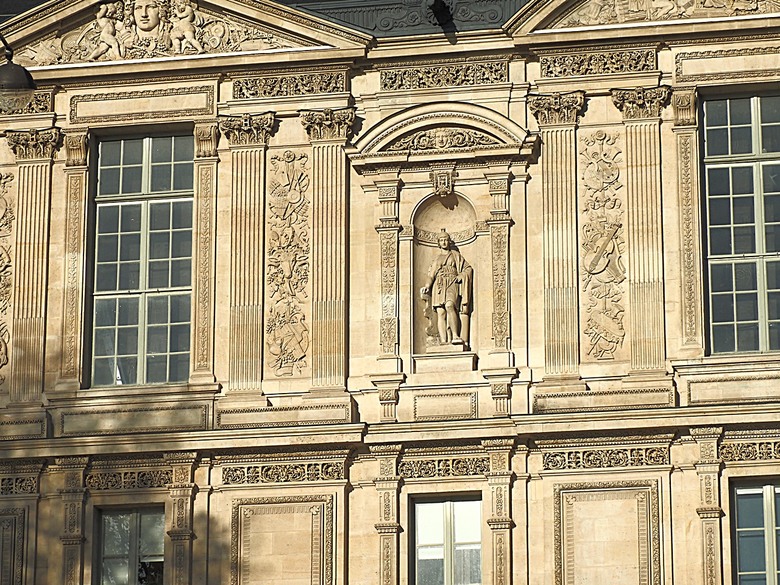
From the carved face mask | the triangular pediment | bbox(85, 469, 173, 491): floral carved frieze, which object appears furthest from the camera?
the carved face mask

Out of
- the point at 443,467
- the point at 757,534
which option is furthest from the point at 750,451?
the point at 443,467

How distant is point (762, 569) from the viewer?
2831 cm

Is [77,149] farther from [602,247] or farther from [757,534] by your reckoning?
[757,534]

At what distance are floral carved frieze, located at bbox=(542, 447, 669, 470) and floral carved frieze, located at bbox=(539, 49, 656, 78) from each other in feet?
15.9

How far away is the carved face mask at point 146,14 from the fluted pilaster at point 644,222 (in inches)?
237

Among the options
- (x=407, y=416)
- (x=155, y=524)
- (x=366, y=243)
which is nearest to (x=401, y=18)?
(x=366, y=243)

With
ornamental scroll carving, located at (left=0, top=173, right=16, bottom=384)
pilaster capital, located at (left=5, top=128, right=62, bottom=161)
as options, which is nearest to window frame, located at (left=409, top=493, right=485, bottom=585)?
ornamental scroll carving, located at (left=0, top=173, right=16, bottom=384)

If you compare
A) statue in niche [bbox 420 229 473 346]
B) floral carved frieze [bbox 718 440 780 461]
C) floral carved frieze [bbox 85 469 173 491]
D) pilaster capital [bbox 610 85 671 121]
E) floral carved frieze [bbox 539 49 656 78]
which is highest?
floral carved frieze [bbox 539 49 656 78]

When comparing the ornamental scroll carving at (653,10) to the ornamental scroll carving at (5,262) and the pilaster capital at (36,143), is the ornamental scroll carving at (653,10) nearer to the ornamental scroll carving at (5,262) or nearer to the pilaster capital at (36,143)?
the pilaster capital at (36,143)

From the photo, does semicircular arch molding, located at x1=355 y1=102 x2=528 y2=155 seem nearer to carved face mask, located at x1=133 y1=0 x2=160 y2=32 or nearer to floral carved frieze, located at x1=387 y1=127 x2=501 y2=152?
floral carved frieze, located at x1=387 y1=127 x2=501 y2=152

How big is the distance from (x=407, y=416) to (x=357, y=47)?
4.79m

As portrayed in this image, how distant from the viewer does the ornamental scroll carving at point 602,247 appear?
2928 cm

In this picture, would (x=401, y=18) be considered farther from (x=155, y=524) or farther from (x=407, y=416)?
(x=155, y=524)

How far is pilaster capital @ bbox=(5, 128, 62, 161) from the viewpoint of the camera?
1224 inches
